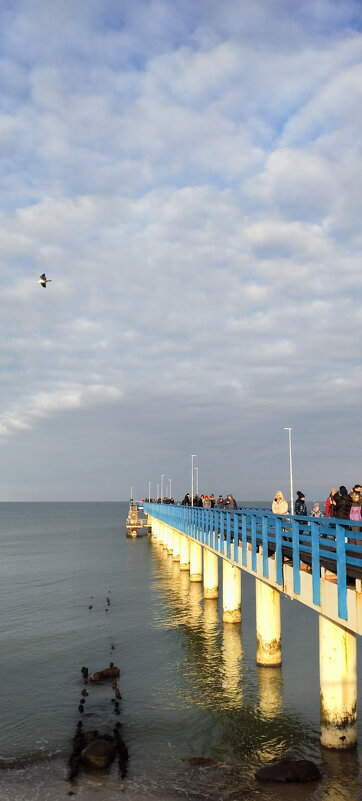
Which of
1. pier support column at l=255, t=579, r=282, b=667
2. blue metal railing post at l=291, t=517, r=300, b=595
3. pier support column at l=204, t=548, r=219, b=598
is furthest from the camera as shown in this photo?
pier support column at l=204, t=548, r=219, b=598

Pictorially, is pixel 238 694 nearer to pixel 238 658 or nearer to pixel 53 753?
pixel 238 658

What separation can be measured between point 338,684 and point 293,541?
11.0 feet

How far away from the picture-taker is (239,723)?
16141 mm

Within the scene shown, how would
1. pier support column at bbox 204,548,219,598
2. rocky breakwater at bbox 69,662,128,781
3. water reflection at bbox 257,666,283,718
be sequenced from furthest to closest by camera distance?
1. pier support column at bbox 204,548,219,598
2. water reflection at bbox 257,666,283,718
3. rocky breakwater at bbox 69,662,128,781

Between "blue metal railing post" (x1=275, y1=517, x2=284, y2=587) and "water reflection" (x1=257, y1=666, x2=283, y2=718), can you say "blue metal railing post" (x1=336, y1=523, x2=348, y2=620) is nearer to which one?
"blue metal railing post" (x1=275, y1=517, x2=284, y2=587)

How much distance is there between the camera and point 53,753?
47.8ft

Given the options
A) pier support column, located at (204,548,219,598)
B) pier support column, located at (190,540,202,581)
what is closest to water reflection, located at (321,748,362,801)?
pier support column, located at (204,548,219,598)

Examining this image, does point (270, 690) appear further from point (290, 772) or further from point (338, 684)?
point (290, 772)

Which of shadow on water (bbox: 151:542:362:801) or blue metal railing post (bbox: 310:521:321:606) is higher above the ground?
blue metal railing post (bbox: 310:521:321:606)

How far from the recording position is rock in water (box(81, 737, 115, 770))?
13.6 m

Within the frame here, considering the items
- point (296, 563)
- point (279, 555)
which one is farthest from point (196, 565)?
point (296, 563)

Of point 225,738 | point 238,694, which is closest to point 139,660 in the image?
point 238,694

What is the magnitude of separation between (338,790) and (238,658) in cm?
1038

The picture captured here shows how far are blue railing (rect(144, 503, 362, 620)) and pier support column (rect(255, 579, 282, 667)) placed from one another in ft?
4.19
